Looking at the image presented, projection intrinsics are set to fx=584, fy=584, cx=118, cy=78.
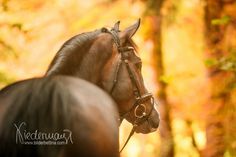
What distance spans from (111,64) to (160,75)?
268 inches

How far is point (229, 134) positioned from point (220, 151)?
101 centimetres

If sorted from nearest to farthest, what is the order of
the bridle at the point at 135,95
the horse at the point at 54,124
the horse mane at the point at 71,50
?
the horse at the point at 54,124 < the horse mane at the point at 71,50 < the bridle at the point at 135,95

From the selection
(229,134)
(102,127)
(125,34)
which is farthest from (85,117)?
(229,134)

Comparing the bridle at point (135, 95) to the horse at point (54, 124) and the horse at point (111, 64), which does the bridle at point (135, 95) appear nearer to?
the horse at point (111, 64)

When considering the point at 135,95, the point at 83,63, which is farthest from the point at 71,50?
the point at 135,95

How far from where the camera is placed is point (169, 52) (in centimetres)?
1430

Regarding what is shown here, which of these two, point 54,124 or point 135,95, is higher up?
point 135,95

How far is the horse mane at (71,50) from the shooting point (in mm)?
4496

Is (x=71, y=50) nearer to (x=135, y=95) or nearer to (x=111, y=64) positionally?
(x=111, y=64)

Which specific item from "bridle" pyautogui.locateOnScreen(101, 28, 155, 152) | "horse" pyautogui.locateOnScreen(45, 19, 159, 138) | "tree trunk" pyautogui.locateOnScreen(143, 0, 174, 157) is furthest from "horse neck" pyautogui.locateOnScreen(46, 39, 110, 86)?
"tree trunk" pyautogui.locateOnScreen(143, 0, 174, 157)

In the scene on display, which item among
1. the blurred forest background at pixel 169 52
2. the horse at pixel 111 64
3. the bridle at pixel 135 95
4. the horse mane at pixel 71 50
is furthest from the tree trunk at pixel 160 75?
the horse mane at pixel 71 50

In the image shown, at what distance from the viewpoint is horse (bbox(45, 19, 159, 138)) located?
15.4 feet

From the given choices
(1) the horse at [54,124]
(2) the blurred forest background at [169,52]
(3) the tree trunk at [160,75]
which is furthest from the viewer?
(3) the tree trunk at [160,75]

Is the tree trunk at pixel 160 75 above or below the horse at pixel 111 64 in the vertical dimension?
above
